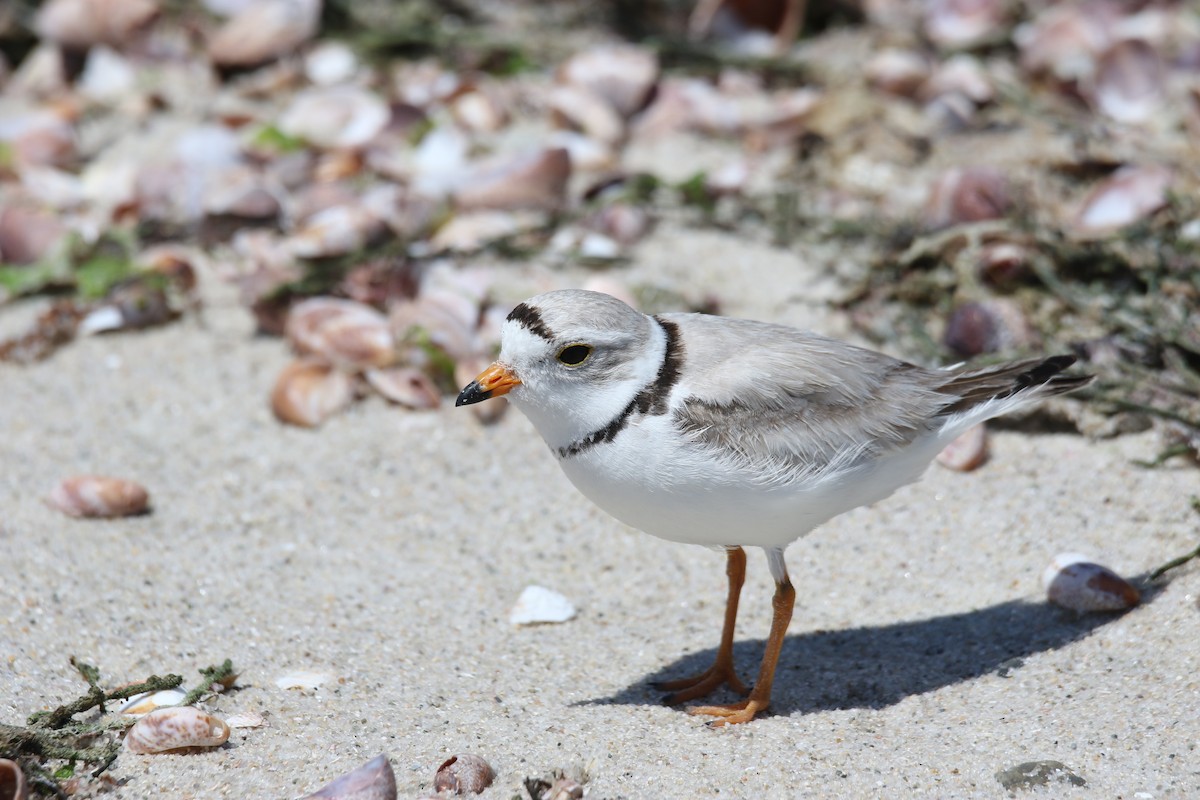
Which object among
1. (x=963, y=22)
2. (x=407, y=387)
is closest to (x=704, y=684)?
(x=407, y=387)

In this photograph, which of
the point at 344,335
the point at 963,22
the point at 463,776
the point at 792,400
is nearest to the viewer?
the point at 463,776

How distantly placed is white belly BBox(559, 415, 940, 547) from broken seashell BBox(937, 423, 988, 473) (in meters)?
1.05

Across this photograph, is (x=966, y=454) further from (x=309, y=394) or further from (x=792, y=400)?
(x=309, y=394)

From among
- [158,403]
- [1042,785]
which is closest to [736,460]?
[1042,785]

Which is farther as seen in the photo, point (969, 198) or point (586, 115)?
point (586, 115)

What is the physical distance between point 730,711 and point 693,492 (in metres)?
0.61

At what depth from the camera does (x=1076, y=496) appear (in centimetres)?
372

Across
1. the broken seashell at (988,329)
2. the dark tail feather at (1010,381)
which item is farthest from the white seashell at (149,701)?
the broken seashell at (988,329)

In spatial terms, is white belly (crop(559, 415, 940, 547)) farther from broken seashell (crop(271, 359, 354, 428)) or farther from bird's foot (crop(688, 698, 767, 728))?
broken seashell (crop(271, 359, 354, 428))

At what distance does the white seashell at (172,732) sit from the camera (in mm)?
2621

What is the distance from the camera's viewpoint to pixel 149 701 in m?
2.79

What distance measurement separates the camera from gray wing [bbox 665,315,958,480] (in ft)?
9.43

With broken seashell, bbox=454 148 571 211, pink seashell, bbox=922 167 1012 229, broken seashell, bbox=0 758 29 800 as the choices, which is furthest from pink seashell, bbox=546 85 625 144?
broken seashell, bbox=0 758 29 800

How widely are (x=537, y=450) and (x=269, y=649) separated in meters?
1.34
